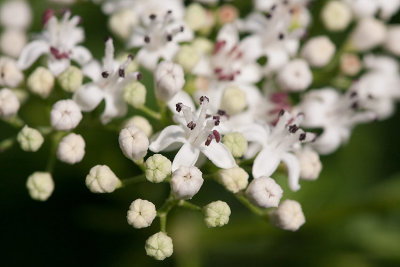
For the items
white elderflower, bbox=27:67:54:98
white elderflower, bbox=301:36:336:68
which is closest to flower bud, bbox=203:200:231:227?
white elderflower, bbox=27:67:54:98

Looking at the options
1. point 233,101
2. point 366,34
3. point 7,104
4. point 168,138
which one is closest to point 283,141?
point 233,101

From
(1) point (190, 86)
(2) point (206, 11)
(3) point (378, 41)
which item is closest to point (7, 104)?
(1) point (190, 86)

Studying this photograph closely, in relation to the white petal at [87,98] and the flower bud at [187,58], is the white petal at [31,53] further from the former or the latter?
the flower bud at [187,58]

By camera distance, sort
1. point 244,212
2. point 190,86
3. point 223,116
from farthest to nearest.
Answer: point 244,212
point 190,86
point 223,116

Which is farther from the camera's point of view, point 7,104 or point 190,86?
point 190,86

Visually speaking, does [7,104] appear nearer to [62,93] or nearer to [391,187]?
[62,93]

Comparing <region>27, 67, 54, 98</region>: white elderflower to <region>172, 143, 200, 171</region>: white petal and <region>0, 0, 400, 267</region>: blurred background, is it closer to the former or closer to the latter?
<region>0, 0, 400, 267</region>: blurred background

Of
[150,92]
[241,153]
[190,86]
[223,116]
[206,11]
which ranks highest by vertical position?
[206,11]
